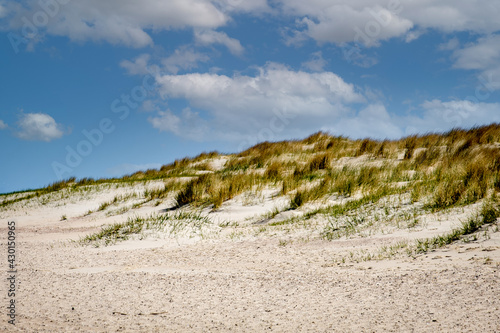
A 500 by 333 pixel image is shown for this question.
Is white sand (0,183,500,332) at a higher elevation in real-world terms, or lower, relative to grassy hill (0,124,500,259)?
lower

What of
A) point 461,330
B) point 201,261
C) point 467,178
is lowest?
point 461,330

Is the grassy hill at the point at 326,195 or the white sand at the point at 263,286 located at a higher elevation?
→ the grassy hill at the point at 326,195

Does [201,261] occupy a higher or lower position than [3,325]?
higher

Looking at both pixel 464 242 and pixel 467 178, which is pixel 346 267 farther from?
pixel 467 178

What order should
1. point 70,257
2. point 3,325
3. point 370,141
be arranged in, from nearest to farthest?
point 3,325, point 70,257, point 370,141

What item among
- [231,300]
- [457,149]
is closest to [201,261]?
[231,300]

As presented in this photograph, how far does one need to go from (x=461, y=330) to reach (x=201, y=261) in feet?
12.7

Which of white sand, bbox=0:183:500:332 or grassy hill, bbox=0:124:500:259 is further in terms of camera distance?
grassy hill, bbox=0:124:500:259

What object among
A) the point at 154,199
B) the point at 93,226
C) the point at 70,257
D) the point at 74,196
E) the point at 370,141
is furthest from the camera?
the point at 370,141

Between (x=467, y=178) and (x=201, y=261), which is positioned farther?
(x=467, y=178)

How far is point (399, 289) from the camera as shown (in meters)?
4.26

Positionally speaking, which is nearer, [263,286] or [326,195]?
[263,286]

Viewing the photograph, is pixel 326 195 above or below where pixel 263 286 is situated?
above

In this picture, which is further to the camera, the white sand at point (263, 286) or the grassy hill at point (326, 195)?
the grassy hill at point (326, 195)
